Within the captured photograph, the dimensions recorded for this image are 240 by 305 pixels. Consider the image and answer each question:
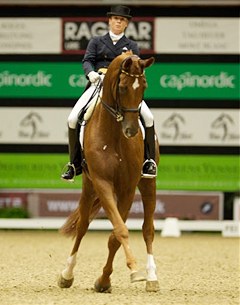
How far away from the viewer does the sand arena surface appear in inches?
341

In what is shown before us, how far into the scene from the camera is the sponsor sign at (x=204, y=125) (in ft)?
59.5

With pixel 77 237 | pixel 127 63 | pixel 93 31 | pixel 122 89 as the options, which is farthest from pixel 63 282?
pixel 93 31

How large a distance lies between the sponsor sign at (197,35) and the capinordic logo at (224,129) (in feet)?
4.00

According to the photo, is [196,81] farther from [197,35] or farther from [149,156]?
[149,156]

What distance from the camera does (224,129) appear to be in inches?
714

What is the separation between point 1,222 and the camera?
58.0 feet

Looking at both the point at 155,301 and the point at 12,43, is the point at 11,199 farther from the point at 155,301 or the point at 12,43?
the point at 155,301

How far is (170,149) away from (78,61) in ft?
7.63

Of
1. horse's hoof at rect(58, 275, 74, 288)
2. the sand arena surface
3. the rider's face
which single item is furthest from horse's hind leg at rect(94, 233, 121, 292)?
the rider's face

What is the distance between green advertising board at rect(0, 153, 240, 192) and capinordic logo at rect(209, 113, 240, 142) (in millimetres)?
367

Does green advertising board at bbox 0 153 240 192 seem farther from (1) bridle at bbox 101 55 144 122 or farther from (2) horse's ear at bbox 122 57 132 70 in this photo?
(2) horse's ear at bbox 122 57 132 70

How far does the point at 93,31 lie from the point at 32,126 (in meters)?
2.10

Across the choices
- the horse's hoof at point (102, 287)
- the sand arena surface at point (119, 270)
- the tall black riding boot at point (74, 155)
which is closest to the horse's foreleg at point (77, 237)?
the sand arena surface at point (119, 270)

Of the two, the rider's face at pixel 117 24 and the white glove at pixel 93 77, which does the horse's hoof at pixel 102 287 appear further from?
the rider's face at pixel 117 24
